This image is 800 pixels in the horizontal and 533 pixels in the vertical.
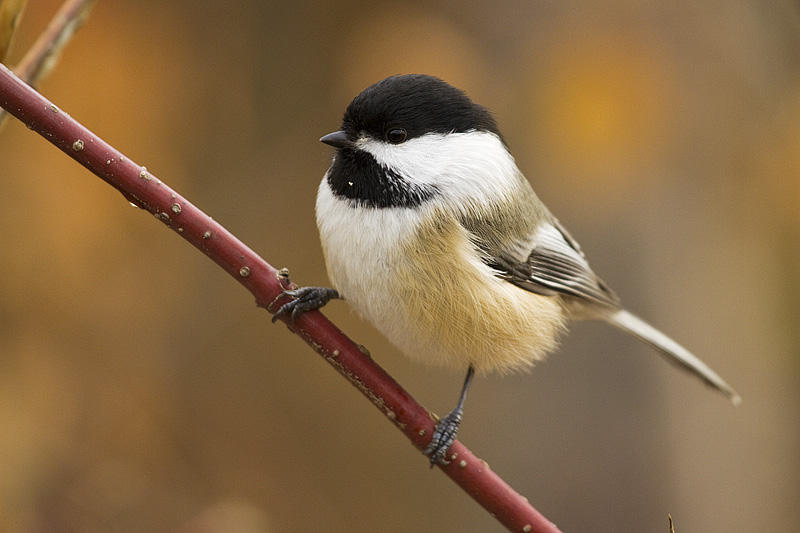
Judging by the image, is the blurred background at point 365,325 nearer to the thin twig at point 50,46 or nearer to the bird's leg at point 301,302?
the bird's leg at point 301,302

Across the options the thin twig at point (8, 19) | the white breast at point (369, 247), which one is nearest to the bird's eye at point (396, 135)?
the white breast at point (369, 247)

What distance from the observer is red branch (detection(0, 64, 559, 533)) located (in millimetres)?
1367

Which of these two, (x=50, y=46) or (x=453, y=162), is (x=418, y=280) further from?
(x=50, y=46)

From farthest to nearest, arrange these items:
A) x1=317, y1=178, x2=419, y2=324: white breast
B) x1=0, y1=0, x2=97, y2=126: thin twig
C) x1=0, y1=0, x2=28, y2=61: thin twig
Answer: x1=317, y1=178, x2=419, y2=324: white breast < x1=0, y1=0, x2=97, y2=126: thin twig < x1=0, y1=0, x2=28, y2=61: thin twig

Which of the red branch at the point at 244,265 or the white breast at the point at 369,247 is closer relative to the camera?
the red branch at the point at 244,265

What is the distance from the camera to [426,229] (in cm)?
197

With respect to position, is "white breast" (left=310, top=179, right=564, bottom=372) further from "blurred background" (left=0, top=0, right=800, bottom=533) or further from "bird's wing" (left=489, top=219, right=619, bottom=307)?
"blurred background" (left=0, top=0, right=800, bottom=533)

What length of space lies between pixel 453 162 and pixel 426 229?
219 millimetres

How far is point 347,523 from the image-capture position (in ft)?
11.3

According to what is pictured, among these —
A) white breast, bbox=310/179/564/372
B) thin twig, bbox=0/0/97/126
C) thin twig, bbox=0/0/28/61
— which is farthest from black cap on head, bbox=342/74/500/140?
thin twig, bbox=0/0/28/61

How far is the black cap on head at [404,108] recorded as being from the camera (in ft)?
6.46

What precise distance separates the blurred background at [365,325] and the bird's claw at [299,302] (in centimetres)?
117

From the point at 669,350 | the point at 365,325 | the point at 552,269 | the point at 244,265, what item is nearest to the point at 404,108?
the point at 244,265

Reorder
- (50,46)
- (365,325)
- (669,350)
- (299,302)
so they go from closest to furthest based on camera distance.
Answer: (50,46)
(299,302)
(669,350)
(365,325)
